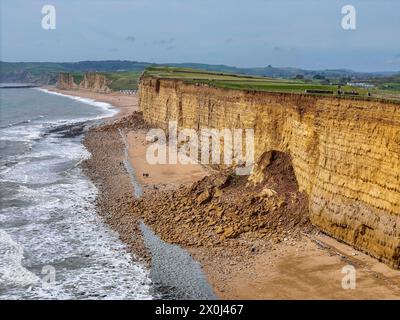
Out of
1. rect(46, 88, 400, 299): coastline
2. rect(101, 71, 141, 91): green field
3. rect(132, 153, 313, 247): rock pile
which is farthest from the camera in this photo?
rect(101, 71, 141, 91): green field

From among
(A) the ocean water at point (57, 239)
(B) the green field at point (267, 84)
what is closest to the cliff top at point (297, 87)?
(B) the green field at point (267, 84)

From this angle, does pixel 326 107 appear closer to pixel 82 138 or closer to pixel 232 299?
pixel 232 299

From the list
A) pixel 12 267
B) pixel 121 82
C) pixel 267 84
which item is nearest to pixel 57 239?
pixel 12 267

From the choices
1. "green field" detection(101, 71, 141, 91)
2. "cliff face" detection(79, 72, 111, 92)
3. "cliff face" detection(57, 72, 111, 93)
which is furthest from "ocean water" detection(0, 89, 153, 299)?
"cliff face" detection(57, 72, 111, 93)

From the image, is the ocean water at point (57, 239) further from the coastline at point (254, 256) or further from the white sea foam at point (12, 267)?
the coastline at point (254, 256)

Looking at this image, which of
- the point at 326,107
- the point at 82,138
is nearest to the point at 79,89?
the point at 82,138

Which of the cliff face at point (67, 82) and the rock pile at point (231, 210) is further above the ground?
the cliff face at point (67, 82)

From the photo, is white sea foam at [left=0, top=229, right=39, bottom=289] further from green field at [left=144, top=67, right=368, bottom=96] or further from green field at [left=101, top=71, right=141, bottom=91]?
green field at [left=101, top=71, right=141, bottom=91]

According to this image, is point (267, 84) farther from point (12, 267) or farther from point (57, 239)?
point (12, 267)
